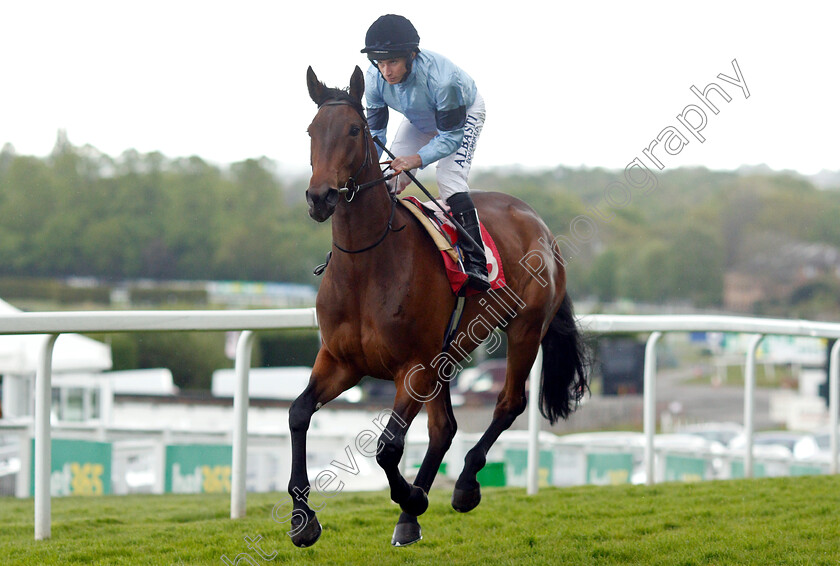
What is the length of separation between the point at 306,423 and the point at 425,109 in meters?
1.38

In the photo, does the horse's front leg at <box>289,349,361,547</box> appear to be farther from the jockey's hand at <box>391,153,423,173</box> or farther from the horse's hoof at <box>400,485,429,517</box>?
the jockey's hand at <box>391,153,423,173</box>

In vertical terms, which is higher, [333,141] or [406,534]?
[333,141]

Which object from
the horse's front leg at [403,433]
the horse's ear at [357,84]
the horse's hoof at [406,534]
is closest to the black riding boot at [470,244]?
the horse's front leg at [403,433]

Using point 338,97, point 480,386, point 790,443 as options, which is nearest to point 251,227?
point 480,386

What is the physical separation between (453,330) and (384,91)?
1.03 m

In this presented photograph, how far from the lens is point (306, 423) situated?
345 centimetres

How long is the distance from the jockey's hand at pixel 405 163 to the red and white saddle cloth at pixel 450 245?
20cm

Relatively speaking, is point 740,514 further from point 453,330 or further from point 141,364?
point 141,364

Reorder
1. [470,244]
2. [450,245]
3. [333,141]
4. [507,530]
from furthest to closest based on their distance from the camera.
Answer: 1. [507,530]
2. [470,244]
3. [450,245]
4. [333,141]

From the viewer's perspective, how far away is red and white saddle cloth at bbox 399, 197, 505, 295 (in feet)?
12.1

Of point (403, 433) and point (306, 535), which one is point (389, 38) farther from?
point (306, 535)

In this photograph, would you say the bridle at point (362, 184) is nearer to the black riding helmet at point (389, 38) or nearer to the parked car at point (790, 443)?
the black riding helmet at point (389, 38)

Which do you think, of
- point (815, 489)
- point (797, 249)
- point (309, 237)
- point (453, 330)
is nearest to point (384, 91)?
point (453, 330)

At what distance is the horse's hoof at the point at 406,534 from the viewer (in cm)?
354
